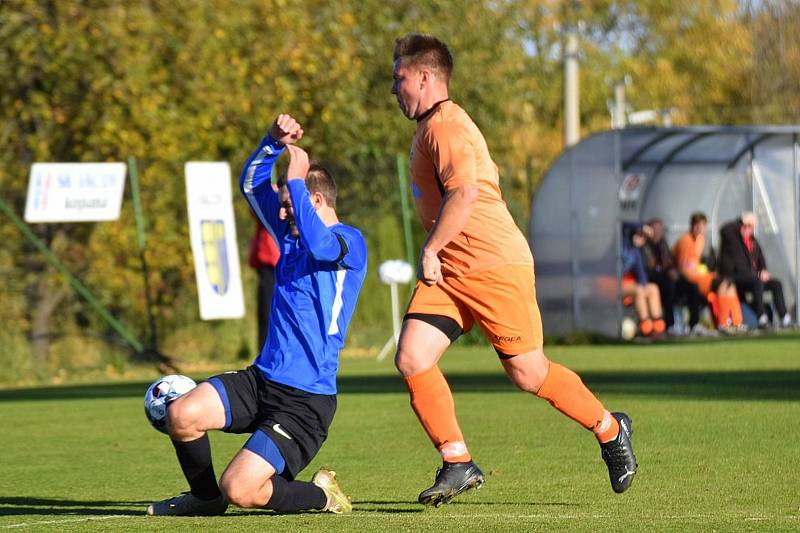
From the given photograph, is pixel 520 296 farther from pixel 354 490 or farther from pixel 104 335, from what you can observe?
pixel 104 335

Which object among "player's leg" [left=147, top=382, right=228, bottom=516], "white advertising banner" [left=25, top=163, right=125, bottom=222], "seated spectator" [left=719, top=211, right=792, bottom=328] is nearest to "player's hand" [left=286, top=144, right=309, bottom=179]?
"player's leg" [left=147, top=382, right=228, bottom=516]

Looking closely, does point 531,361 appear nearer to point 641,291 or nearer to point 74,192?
point 74,192

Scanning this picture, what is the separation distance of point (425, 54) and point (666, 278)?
16366 millimetres

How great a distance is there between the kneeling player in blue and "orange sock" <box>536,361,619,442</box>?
99 cm

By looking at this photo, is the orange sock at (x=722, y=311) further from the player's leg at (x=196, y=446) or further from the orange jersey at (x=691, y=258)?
the player's leg at (x=196, y=446)

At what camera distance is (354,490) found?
8.56 meters

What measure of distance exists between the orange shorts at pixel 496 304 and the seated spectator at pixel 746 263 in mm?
16789

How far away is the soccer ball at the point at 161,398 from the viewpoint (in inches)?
295

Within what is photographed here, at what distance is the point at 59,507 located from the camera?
8062 millimetres

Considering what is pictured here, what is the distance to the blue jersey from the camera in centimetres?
726

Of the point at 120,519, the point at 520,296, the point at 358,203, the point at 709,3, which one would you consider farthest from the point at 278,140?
the point at 709,3

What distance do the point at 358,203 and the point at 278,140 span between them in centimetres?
1551

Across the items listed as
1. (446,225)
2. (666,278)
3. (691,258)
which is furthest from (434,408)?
(691,258)

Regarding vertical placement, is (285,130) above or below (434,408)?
above
